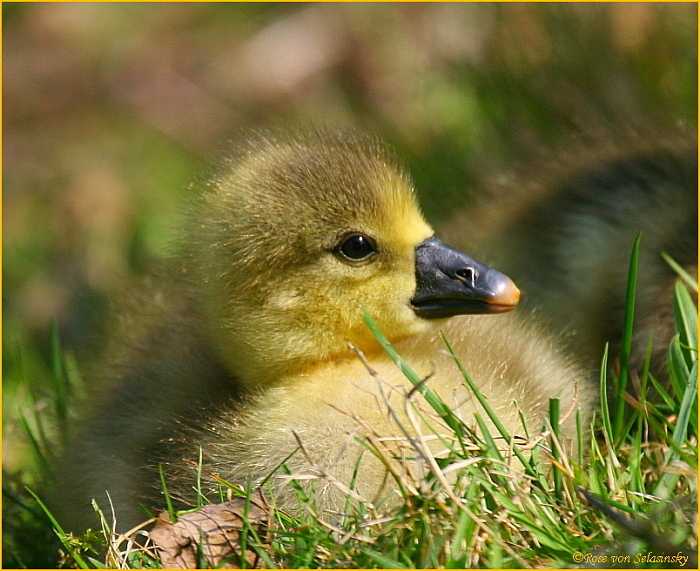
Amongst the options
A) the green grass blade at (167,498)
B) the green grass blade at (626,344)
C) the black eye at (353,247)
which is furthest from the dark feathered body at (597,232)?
the green grass blade at (167,498)

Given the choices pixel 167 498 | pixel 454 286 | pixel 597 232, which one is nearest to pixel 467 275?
pixel 454 286

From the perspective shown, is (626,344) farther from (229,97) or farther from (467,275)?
(229,97)

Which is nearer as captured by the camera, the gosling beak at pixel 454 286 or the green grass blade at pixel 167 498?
the green grass blade at pixel 167 498

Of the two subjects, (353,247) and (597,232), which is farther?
(597,232)

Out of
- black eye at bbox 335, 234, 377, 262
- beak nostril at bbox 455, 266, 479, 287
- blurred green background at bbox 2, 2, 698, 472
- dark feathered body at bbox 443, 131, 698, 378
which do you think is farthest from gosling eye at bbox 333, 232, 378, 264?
dark feathered body at bbox 443, 131, 698, 378

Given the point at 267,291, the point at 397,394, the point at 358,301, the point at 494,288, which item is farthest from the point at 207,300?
the point at 494,288

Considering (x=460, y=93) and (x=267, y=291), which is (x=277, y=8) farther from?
(x=267, y=291)

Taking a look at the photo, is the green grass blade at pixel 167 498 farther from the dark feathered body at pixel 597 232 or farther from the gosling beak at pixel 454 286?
the dark feathered body at pixel 597 232
